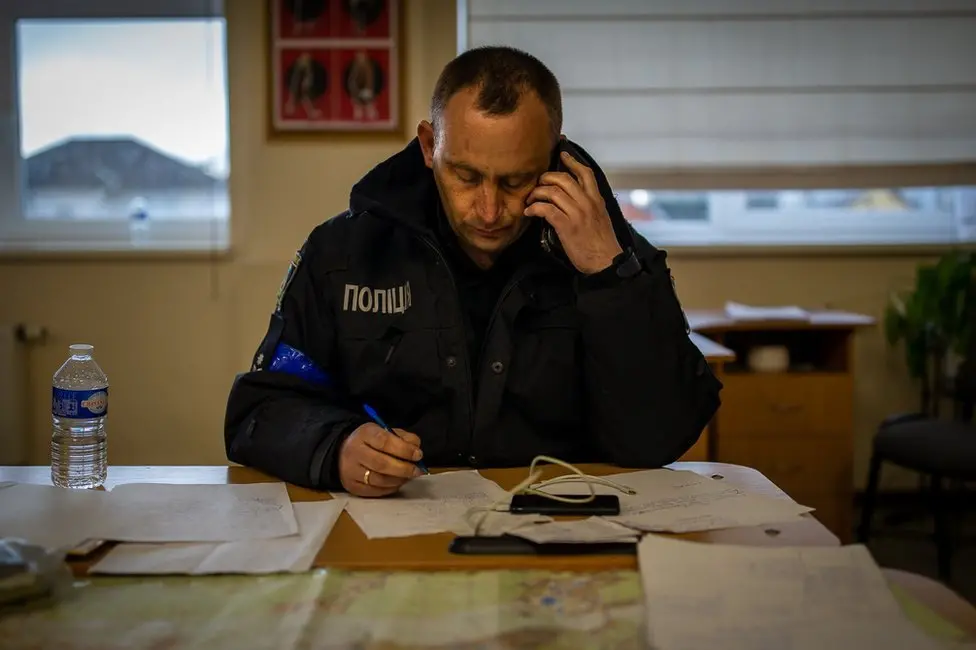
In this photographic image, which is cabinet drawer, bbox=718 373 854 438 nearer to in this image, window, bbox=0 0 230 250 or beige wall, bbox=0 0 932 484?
beige wall, bbox=0 0 932 484

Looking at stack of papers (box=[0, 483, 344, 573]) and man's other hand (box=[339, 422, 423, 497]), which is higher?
man's other hand (box=[339, 422, 423, 497])

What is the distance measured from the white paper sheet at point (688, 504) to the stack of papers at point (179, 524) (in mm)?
332

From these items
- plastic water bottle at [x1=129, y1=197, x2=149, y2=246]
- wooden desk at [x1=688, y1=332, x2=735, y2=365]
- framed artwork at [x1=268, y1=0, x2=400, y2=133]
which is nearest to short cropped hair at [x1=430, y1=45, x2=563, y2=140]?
wooden desk at [x1=688, y1=332, x2=735, y2=365]

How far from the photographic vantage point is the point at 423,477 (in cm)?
137

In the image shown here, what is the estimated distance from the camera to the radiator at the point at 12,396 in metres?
3.58

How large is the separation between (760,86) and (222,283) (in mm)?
2041

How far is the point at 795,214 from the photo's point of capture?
3855mm

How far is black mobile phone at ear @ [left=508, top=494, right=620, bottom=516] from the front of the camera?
3.87ft

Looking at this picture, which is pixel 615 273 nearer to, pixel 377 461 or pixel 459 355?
pixel 459 355

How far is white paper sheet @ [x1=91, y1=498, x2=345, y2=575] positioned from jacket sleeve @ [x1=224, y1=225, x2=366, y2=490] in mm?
200

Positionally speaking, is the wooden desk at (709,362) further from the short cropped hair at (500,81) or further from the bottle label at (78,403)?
the bottle label at (78,403)

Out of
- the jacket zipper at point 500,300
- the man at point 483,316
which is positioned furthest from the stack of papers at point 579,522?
the jacket zipper at point 500,300

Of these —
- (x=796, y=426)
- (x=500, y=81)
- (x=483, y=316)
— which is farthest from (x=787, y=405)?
(x=500, y=81)

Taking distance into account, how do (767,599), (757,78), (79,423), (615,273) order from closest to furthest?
1. (767,599)
2. (615,273)
3. (79,423)
4. (757,78)
